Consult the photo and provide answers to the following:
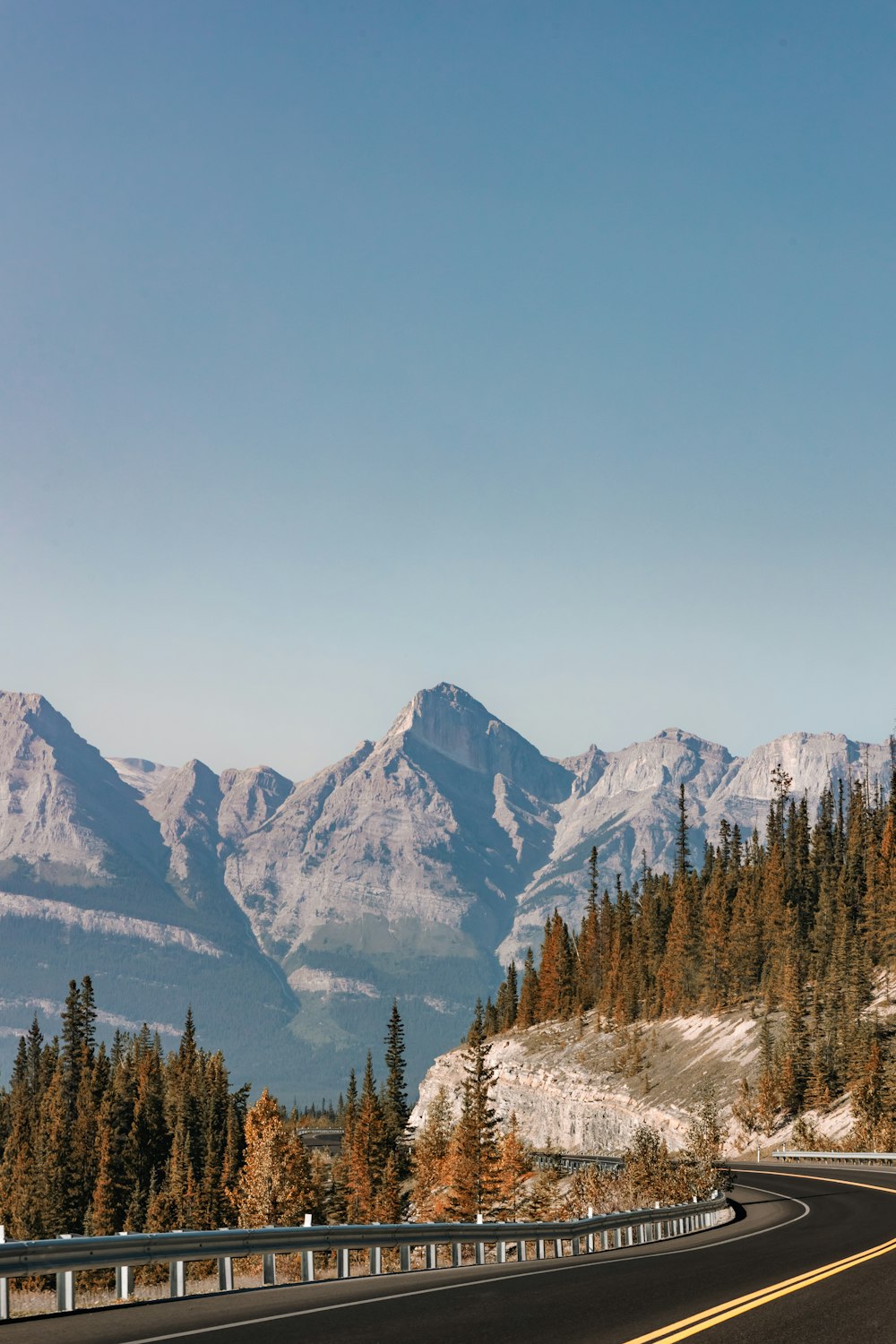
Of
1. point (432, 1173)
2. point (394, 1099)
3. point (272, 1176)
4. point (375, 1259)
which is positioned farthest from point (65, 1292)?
point (394, 1099)

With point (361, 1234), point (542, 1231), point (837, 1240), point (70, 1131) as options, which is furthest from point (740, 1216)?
point (70, 1131)

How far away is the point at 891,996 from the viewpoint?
335 feet

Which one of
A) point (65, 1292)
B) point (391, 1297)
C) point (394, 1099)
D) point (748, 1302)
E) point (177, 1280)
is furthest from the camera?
point (394, 1099)

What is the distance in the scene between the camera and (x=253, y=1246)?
1670 centimetres

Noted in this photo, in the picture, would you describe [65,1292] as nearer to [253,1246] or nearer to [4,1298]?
Result: [4,1298]

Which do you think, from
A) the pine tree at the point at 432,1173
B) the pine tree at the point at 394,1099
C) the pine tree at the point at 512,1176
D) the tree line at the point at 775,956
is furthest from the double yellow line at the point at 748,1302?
the pine tree at the point at 394,1099

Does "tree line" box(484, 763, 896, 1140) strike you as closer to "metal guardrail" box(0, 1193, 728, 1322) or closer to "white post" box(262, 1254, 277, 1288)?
"metal guardrail" box(0, 1193, 728, 1322)

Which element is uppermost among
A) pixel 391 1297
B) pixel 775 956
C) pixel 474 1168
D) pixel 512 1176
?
pixel 775 956

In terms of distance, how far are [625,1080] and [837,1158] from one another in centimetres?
5965

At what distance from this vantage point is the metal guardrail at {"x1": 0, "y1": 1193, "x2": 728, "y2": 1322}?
45.1ft

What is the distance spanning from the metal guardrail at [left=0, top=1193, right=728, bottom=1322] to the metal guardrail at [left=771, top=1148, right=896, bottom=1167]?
4270cm

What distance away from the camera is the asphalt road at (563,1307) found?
12375 millimetres

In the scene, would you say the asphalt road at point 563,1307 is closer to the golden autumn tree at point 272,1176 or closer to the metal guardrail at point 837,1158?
the metal guardrail at point 837,1158

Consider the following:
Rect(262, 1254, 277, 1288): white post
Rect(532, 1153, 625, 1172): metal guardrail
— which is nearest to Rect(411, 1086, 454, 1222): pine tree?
Rect(532, 1153, 625, 1172): metal guardrail
